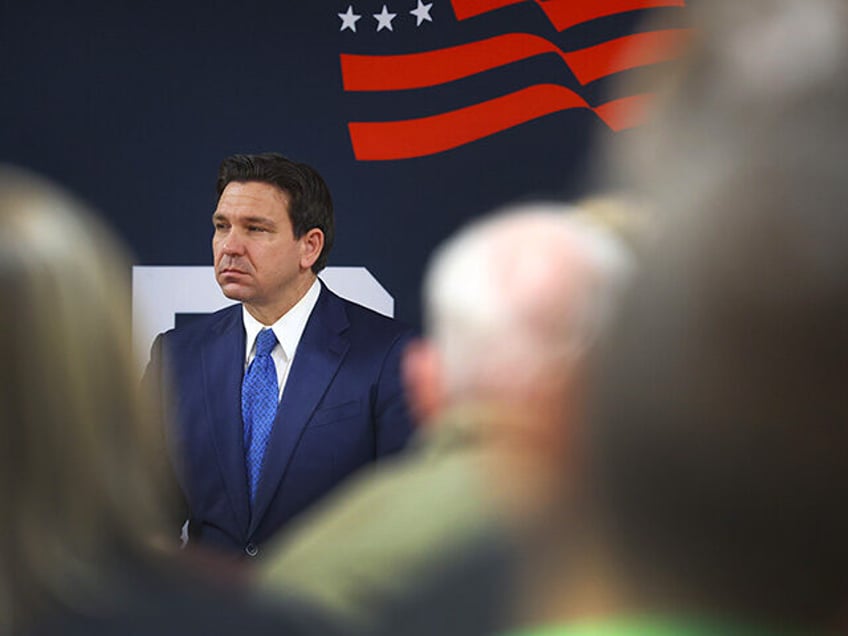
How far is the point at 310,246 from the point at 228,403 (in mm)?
456

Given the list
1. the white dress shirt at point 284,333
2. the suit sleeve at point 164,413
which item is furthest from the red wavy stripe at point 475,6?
the suit sleeve at point 164,413

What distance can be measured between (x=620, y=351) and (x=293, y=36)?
2.88m

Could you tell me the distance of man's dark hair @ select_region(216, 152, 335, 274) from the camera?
2584 mm

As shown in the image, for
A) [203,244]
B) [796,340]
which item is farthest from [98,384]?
[203,244]

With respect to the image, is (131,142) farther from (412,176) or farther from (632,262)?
(632,262)

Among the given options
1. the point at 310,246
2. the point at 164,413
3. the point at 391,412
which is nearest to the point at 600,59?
the point at 310,246

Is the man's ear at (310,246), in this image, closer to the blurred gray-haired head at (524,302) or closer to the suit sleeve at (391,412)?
the suit sleeve at (391,412)

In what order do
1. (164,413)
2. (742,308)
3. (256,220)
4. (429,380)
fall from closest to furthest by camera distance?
(742,308), (429,380), (164,413), (256,220)

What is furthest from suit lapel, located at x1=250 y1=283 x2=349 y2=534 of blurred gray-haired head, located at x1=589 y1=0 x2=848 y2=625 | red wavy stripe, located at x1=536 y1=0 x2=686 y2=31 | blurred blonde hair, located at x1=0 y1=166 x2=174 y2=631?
blurred gray-haired head, located at x1=589 y1=0 x2=848 y2=625

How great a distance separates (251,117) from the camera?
327 centimetres

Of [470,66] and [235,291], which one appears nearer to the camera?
[235,291]

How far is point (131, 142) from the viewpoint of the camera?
3.26m

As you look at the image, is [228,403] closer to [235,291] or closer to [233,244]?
[235,291]

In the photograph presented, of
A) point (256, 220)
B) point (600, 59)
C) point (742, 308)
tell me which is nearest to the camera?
point (742, 308)
